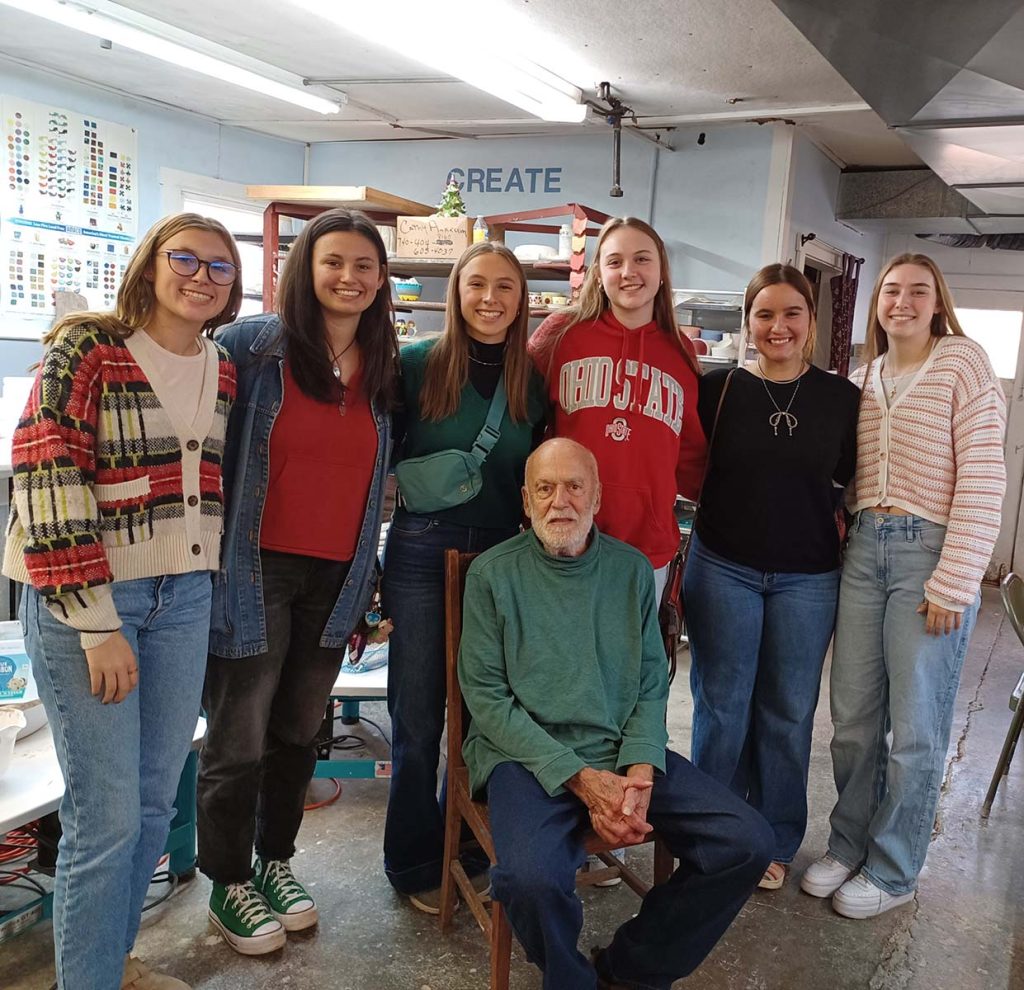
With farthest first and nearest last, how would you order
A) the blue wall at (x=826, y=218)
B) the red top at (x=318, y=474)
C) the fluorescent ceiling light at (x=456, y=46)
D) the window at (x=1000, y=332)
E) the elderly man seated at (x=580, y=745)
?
1. the window at (x=1000, y=332)
2. the blue wall at (x=826, y=218)
3. the fluorescent ceiling light at (x=456, y=46)
4. the red top at (x=318, y=474)
5. the elderly man seated at (x=580, y=745)

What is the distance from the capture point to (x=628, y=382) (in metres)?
2.36

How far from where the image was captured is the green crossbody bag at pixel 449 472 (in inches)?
86.5

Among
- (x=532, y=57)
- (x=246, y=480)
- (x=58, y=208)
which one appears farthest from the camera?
(x=58, y=208)

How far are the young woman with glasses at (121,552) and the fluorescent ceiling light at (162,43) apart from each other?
2709mm

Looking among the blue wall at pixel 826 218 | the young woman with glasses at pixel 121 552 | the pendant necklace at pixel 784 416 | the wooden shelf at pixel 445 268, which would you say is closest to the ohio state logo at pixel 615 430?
the pendant necklace at pixel 784 416

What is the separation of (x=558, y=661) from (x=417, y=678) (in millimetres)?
451

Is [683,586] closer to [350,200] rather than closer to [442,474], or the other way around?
[442,474]

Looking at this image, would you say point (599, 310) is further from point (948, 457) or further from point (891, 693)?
point (891, 693)

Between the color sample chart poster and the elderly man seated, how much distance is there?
13.2 feet

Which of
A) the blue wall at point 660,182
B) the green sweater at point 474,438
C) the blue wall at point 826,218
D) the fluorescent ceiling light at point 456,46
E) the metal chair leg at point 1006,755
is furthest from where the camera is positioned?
the blue wall at point 826,218

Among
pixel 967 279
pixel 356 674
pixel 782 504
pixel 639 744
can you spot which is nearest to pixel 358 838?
pixel 356 674

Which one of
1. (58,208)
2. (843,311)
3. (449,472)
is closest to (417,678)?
(449,472)

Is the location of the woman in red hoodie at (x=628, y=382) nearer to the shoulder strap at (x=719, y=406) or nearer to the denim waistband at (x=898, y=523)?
the shoulder strap at (x=719, y=406)

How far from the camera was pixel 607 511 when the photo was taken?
2.36 metres
